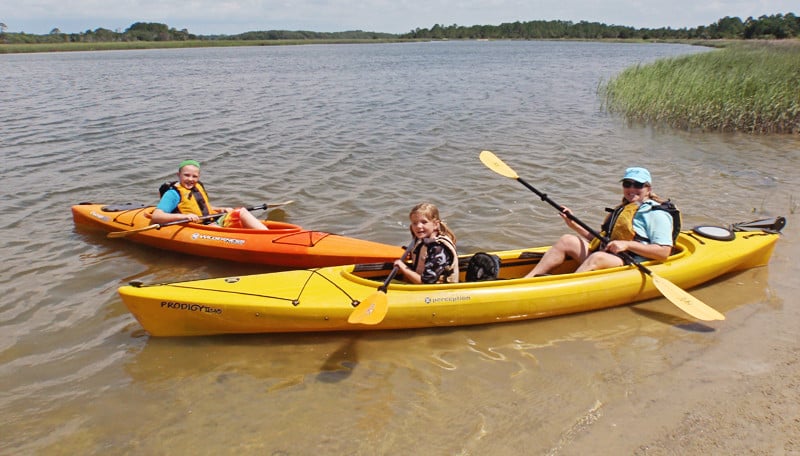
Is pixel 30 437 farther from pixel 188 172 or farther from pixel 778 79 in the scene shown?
pixel 778 79

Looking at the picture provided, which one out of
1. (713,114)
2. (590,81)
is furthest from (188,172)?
(590,81)

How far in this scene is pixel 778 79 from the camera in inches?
419

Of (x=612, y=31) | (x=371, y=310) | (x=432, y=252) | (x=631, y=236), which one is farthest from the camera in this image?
(x=612, y=31)

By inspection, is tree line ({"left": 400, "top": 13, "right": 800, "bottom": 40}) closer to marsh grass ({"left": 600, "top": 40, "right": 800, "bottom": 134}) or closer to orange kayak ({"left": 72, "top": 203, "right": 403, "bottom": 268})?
marsh grass ({"left": 600, "top": 40, "right": 800, "bottom": 134})

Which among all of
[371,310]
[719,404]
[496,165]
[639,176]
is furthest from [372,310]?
[496,165]

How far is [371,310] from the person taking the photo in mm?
3723

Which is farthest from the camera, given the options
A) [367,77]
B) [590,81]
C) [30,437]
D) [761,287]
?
[367,77]

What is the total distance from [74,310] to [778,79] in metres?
11.8

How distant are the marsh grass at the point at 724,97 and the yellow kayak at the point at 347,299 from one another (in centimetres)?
818

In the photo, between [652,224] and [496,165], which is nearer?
[652,224]

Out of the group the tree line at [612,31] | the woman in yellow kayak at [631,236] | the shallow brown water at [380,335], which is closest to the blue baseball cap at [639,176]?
the woman in yellow kayak at [631,236]

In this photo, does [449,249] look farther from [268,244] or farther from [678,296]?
[268,244]

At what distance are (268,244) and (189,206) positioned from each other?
105 cm

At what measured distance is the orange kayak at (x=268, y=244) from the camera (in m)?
5.08
